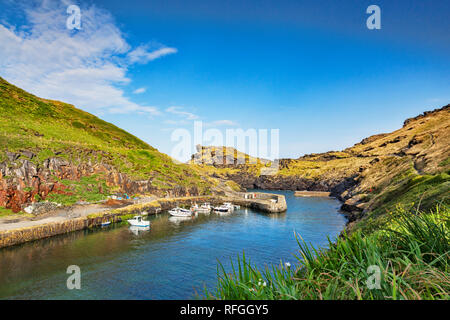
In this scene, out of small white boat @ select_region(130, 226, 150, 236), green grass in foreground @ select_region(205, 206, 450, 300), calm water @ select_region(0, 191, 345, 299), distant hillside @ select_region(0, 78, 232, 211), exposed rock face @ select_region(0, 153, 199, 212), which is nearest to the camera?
green grass in foreground @ select_region(205, 206, 450, 300)

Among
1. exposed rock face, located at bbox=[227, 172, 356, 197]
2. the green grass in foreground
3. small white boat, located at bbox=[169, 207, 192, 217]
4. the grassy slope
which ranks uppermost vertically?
the grassy slope

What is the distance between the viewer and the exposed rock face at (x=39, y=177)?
40.8 meters

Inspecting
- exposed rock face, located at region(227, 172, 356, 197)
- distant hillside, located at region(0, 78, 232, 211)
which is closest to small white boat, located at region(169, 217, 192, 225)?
distant hillside, located at region(0, 78, 232, 211)

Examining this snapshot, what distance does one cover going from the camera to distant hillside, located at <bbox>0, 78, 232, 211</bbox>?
44312 mm

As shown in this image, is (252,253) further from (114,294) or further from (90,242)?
(90,242)

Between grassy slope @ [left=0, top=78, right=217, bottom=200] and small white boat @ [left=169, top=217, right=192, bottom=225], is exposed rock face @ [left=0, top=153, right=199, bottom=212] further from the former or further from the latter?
small white boat @ [left=169, top=217, right=192, bottom=225]

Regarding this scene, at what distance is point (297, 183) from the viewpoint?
170m

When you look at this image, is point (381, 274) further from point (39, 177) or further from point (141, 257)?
point (39, 177)

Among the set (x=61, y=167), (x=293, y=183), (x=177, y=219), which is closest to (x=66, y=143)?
(x=61, y=167)

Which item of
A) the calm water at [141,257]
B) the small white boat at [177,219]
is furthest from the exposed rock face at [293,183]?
the small white boat at [177,219]

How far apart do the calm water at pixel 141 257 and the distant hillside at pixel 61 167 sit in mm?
13045

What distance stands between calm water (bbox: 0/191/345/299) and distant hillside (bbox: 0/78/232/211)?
13045mm

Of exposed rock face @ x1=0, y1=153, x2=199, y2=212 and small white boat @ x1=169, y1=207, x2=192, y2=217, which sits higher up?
exposed rock face @ x1=0, y1=153, x2=199, y2=212

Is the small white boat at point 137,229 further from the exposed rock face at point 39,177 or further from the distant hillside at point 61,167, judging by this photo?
the exposed rock face at point 39,177
